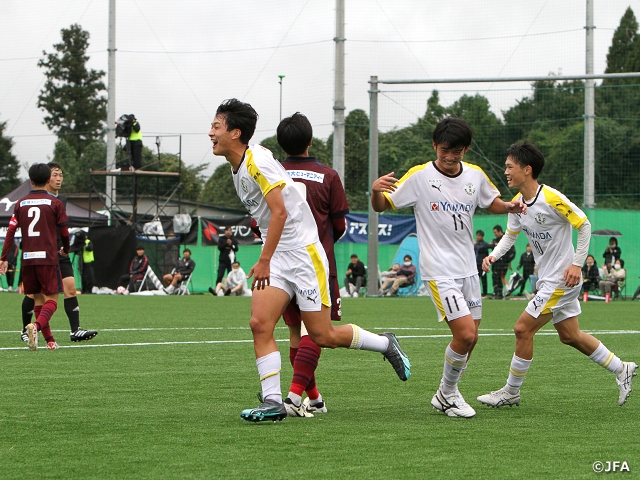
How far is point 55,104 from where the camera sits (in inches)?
3182

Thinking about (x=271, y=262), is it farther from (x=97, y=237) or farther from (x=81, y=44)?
(x=81, y=44)

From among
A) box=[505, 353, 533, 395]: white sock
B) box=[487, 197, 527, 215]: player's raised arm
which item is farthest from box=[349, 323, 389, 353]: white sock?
box=[487, 197, 527, 215]: player's raised arm

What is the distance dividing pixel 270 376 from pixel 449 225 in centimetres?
162

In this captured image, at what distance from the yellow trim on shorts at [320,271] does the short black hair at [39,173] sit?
19.5 feet

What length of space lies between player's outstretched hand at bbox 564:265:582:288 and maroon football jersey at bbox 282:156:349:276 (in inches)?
64.6

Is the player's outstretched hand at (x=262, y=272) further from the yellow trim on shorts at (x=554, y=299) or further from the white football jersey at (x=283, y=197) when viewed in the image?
the yellow trim on shorts at (x=554, y=299)

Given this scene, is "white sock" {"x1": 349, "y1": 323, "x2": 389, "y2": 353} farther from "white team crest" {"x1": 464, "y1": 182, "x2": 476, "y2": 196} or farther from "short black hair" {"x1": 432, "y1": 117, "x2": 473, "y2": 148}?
"short black hair" {"x1": 432, "y1": 117, "x2": 473, "y2": 148}

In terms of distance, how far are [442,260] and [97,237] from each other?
23297 mm

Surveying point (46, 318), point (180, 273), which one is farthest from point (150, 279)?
point (46, 318)

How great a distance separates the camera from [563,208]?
6.86 metres

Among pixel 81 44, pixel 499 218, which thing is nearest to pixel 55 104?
pixel 81 44

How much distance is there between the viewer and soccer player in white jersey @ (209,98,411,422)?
18.9ft

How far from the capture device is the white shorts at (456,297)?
631 cm

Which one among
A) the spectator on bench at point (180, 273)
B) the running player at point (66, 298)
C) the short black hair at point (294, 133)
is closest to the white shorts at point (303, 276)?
the short black hair at point (294, 133)
